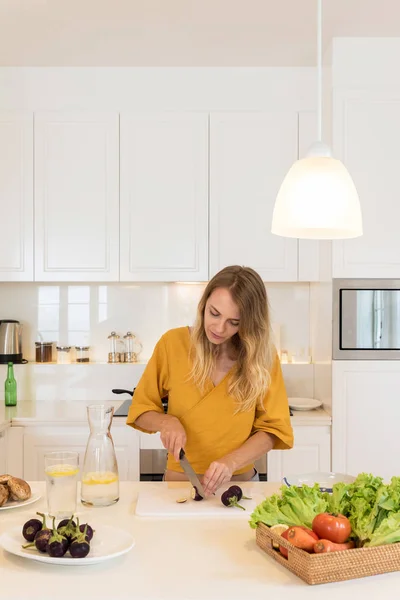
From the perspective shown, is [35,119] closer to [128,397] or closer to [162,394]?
[128,397]

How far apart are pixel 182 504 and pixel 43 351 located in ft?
7.50

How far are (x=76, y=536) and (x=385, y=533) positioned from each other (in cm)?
64

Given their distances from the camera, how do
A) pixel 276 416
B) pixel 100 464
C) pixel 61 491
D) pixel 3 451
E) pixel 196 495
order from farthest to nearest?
pixel 3 451 → pixel 276 416 → pixel 196 495 → pixel 100 464 → pixel 61 491

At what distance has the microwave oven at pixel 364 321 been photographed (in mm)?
3467

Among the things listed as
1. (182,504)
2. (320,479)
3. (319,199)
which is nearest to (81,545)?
(182,504)

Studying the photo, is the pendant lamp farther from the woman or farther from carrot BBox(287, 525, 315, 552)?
carrot BBox(287, 525, 315, 552)

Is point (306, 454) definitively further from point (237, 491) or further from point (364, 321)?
point (237, 491)

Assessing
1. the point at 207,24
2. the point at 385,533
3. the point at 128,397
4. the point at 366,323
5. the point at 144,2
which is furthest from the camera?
the point at 128,397

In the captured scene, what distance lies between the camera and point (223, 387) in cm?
226

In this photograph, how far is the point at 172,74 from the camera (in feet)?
12.2

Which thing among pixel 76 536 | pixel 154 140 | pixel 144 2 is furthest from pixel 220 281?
pixel 154 140

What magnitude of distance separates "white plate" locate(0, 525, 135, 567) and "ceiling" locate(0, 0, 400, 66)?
2173mm

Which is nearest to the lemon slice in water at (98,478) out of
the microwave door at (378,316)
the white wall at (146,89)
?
the microwave door at (378,316)

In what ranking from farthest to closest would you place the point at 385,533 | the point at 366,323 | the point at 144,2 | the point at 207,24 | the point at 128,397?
the point at 128,397 < the point at 366,323 < the point at 207,24 < the point at 144,2 < the point at 385,533
